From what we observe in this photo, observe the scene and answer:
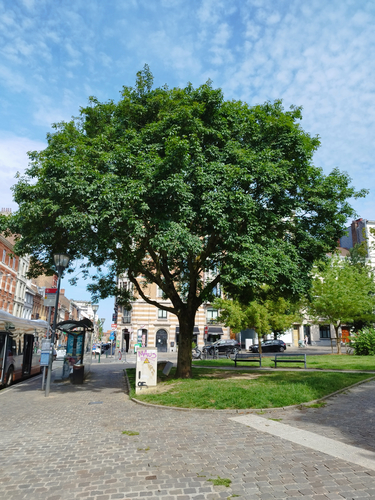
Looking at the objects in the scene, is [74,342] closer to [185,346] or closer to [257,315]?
[185,346]

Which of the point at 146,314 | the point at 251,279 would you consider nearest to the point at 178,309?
the point at 251,279

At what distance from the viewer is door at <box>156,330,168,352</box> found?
48438 millimetres

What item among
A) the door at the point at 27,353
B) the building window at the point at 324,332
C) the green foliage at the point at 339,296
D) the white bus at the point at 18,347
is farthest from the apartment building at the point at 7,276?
the building window at the point at 324,332

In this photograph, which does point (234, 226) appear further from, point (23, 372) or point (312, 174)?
point (23, 372)

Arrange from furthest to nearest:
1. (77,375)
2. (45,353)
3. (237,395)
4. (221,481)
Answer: (77,375) → (45,353) → (237,395) → (221,481)

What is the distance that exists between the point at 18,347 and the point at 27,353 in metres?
2.36

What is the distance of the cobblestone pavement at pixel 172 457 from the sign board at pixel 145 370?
8.99ft

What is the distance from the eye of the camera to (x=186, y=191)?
11.8 m

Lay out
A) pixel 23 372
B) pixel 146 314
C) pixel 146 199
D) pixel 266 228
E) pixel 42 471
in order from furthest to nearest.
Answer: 1. pixel 146 314
2. pixel 23 372
3. pixel 266 228
4. pixel 146 199
5. pixel 42 471

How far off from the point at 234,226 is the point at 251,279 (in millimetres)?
1936

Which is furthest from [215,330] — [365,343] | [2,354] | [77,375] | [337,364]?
[2,354]

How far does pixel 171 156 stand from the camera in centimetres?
1129

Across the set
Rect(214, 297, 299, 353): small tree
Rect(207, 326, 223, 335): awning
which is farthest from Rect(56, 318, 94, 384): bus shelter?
Rect(207, 326, 223, 335): awning

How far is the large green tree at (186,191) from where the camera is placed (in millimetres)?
11562
